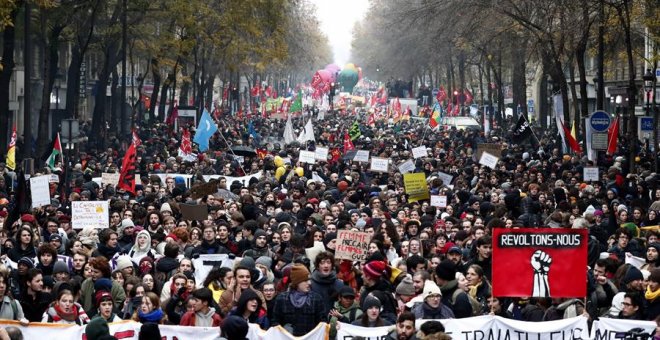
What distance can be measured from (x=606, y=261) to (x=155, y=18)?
3681 centimetres

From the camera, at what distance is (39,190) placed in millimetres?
20094

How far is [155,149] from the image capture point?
142ft

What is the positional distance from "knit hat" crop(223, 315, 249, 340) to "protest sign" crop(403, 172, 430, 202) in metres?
14.6

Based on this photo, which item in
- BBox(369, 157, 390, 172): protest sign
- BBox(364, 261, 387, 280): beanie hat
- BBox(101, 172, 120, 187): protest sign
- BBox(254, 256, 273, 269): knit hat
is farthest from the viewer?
BBox(369, 157, 390, 172): protest sign

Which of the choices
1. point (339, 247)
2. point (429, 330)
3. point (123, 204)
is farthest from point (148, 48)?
point (429, 330)

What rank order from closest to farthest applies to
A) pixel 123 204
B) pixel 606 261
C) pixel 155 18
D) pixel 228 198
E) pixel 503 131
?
pixel 606 261 < pixel 123 204 < pixel 228 198 < pixel 155 18 < pixel 503 131

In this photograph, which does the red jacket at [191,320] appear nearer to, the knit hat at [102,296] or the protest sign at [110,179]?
the knit hat at [102,296]

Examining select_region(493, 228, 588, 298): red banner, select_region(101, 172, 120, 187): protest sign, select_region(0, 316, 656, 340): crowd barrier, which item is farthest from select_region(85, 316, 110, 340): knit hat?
select_region(101, 172, 120, 187): protest sign

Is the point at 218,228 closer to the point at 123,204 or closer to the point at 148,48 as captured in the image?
the point at 123,204

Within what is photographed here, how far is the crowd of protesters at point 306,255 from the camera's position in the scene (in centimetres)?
1198

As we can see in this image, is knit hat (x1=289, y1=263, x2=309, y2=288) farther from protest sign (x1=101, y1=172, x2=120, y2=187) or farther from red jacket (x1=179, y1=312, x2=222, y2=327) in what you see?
protest sign (x1=101, y1=172, x2=120, y2=187)

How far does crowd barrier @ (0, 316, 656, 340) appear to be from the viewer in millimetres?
11320

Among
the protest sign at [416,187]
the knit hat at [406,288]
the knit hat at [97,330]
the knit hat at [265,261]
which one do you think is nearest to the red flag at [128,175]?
the protest sign at [416,187]

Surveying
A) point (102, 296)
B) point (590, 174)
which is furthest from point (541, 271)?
point (590, 174)
